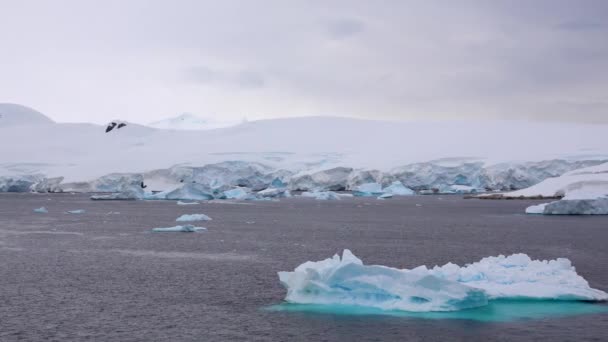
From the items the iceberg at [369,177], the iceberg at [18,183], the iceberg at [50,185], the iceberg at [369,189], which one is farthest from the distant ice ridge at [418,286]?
the iceberg at [18,183]

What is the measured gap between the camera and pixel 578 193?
123 feet

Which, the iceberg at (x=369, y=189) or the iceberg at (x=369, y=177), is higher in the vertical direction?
the iceberg at (x=369, y=177)

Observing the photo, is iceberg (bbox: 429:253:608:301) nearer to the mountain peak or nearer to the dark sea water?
the dark sea water

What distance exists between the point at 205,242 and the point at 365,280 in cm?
1178

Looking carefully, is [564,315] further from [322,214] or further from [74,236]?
[322,214]

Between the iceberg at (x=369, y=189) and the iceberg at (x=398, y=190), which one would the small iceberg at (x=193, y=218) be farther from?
the iceberg at (x=398, y=190)

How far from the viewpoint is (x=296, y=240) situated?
2294 cm

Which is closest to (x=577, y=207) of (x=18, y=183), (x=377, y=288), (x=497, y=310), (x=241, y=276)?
(x=241, y=276)

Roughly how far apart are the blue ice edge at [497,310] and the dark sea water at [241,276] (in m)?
0.03

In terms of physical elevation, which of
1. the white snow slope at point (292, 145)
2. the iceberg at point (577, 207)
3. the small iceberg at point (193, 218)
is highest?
the white snow slope at point (292, 145)

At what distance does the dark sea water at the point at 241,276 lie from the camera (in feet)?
33.2

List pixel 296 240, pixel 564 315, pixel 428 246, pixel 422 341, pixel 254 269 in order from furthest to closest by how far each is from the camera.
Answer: pixel 296 240 → pixel 428 246 → pixel 254 269 → pixel 564 315 → pixel 422 341

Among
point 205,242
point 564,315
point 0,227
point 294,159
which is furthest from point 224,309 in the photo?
point 294,159

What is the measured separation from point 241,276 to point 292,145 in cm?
6597
